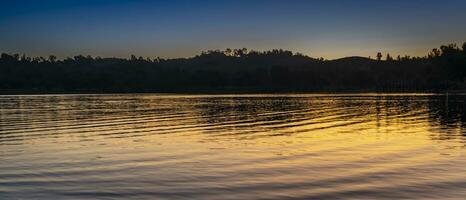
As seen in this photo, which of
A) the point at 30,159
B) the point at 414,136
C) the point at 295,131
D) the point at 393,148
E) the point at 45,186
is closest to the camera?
the point at 45,186

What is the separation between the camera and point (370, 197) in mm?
15414

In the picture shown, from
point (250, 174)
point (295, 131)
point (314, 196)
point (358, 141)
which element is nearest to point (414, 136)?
point (358, 141)

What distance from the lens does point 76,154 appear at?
25.3 metres

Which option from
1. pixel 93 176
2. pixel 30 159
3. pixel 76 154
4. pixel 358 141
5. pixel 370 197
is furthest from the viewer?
pixel 358 141

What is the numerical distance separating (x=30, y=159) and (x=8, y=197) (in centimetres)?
854

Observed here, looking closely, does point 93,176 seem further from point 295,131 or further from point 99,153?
point 295,131

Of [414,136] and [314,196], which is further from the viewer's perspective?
[414,136]

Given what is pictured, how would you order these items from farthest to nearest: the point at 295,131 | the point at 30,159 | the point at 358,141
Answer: the point at 295,131 → the point at 358,141 → the point at 30,159

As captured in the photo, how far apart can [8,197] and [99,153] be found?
10060 mm

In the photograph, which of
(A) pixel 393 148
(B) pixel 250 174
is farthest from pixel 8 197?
(A) pixel 393 148

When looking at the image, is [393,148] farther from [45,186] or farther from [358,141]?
[45,186]

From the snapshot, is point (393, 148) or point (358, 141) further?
point (358, 141)

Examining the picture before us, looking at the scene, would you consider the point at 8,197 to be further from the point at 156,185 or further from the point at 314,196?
the point at 314,196

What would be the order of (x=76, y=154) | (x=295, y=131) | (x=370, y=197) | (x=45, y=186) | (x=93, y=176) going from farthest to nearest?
(x=295, y=131) → (x=76, y=154) → (x=93, y=176) → (x=45, y=186) → (x=370, y=197)
